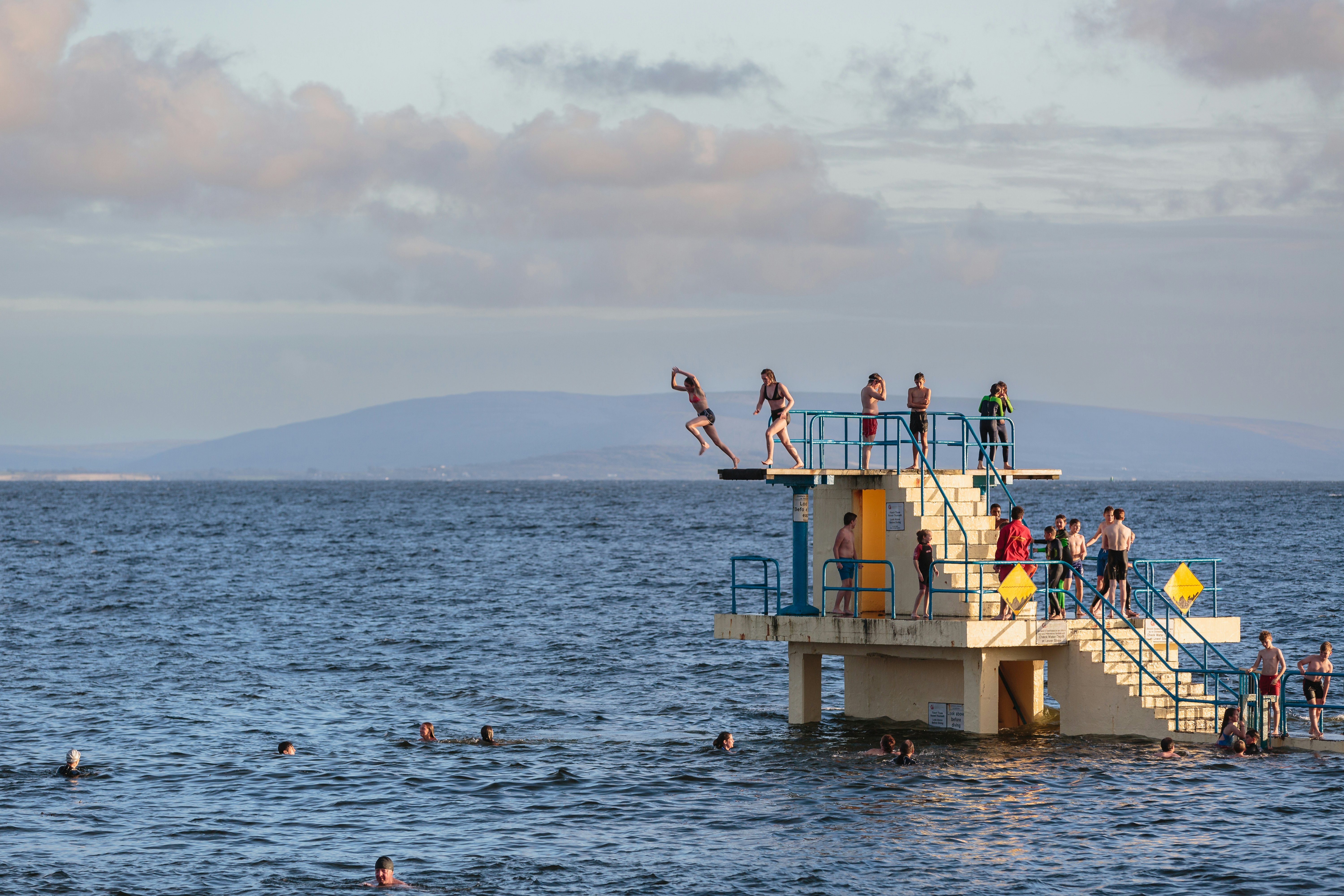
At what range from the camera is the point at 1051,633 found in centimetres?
3009

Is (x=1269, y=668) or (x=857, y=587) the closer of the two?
(x=1269, y=668)

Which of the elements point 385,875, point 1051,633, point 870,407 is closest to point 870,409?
point 870,407

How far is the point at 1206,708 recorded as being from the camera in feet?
102

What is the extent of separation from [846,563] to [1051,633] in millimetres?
4122

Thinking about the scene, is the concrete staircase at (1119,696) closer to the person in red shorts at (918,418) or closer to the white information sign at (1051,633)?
→ the white information sign at (1051,633)

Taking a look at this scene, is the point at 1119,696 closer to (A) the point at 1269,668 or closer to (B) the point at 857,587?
(A) the point at 1269,668

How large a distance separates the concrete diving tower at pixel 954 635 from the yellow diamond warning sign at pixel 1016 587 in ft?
0.62

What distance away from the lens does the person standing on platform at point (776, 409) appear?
30.5 metres

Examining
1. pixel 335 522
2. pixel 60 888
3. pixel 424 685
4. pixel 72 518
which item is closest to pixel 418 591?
pixel 424 685

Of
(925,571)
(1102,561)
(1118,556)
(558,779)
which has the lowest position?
(558,779)

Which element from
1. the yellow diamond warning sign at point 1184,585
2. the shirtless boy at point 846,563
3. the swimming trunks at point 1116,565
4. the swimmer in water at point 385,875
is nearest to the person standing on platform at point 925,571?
the shirtless boy at point 846,563

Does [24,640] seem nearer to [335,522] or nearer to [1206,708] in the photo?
[1206,708]

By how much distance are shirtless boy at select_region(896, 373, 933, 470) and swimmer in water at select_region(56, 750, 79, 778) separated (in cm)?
1730

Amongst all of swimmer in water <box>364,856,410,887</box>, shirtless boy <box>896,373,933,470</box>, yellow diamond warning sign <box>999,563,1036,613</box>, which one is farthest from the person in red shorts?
swimmer in water <box>364,856,410,887</box>
